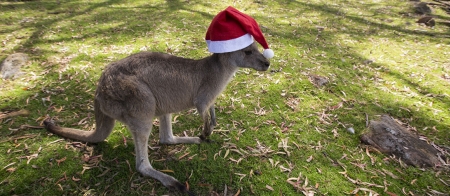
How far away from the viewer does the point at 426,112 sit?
4047mm

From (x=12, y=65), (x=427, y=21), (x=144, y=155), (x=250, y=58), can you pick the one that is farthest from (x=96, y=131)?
(x=427, y=21)

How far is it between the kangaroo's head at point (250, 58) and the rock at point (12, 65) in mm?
3752

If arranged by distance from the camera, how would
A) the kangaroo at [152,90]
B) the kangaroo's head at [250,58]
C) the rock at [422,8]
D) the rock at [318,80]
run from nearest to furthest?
1. the kangaroo at [152,90]
2. the kangaroo's head at [250,58]
3. the rock at [318,80]
4. the rock at [422,8]

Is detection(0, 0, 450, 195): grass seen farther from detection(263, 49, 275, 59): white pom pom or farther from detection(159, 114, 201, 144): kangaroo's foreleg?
detection(263, 49, 275, 59): white pom pom

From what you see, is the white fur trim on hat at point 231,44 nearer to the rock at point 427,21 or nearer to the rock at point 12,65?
the rock at point 12,65

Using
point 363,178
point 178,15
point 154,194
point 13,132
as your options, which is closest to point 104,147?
point 154,194

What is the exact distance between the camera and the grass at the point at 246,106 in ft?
9.12

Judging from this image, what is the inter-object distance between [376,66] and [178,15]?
513 centimetres

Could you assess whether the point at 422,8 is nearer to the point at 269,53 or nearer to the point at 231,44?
the point at 269,53

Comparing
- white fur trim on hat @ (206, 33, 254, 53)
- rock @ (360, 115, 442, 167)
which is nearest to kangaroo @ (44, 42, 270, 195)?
→ white fur trim on hat @ (206, 33, 254, 53)

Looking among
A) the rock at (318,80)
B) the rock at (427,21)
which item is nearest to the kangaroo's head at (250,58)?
the rock at (318,80)

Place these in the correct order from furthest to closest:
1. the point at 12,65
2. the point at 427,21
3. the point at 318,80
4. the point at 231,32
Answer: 1. the point at 427,21
2. the point at 318,80
3. the point at 12,65
4. the point at 231,32

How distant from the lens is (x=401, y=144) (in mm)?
3205

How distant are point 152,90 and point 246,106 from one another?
1.71 metres
